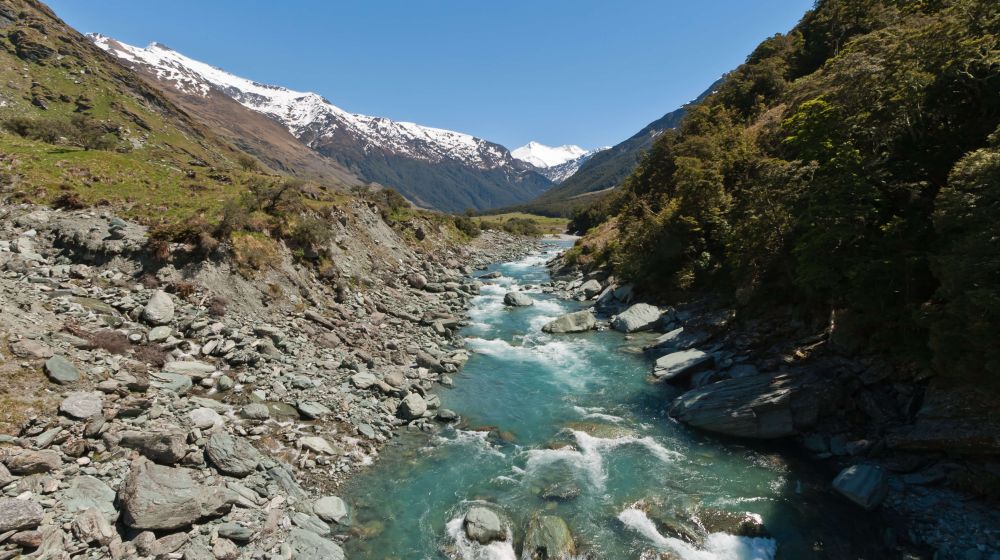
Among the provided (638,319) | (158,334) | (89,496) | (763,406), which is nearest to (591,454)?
(763,406)

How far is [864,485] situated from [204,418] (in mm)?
22276

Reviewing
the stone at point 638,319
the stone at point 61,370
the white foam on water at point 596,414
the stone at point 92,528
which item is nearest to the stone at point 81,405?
the stone at point 61,370

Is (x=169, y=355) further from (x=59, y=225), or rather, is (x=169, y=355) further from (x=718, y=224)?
(x=718, y=224)

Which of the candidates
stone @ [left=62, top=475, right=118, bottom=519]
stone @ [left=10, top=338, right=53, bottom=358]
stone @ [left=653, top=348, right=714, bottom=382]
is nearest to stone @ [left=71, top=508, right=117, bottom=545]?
stone @ [left=62, top=475, right=118, bottom=519]

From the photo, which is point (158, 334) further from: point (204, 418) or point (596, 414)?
point (596, 414)

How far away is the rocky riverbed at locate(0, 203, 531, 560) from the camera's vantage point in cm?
1011

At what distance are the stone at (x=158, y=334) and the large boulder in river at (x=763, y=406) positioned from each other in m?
23.4

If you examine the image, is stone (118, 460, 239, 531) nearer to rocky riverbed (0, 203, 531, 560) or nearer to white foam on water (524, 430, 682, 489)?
rocky riverbed (0, 203, 531, 560)

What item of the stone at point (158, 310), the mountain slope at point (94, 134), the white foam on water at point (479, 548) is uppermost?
the mountain slope at point (94, 134)

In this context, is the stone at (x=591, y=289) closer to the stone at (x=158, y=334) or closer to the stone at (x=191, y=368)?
the stone at (x=191, y=368)

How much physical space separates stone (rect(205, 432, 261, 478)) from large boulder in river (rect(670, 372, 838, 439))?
17.7m

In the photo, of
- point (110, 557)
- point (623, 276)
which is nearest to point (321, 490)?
point (110, 557)

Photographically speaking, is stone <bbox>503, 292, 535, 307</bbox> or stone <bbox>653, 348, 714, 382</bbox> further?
stone <bbox>503, 292, 535, 307</bbox>

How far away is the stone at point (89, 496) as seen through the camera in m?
9.82
